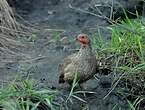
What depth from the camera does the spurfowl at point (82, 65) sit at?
5547mm

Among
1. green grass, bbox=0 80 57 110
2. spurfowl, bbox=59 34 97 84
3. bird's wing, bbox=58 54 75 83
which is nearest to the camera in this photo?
green grass, bbox=0 80 57 110

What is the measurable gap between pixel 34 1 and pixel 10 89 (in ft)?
11.3

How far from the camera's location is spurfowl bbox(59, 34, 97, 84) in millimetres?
5547

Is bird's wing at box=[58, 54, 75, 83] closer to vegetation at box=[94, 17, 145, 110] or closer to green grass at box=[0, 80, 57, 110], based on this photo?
green grass at box=[0, 80, 57, 110]

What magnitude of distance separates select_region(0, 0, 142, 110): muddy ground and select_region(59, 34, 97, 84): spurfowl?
221mm

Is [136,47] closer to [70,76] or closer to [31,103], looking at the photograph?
[70,76]

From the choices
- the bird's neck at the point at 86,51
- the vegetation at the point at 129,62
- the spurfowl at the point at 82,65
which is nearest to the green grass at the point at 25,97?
the spurfowl at the point at 82,65

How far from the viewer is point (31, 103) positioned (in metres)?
5.19

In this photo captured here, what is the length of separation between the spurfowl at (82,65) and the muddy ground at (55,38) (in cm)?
22

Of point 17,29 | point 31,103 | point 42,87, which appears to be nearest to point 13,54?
point 17,29

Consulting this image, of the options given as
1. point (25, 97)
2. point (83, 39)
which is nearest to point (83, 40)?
point (83, 39)

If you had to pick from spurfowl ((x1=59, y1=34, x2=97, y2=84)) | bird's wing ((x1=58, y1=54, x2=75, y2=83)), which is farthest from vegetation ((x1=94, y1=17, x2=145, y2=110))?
Answer: bird's wing ((x1=58, y1=54, x2=75, y2=83))

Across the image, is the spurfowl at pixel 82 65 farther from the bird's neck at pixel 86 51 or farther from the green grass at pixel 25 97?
the green grass at pixel 25 97

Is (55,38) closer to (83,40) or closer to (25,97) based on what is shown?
(83,40)
